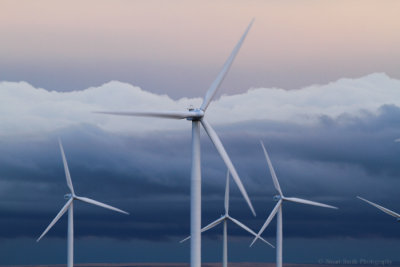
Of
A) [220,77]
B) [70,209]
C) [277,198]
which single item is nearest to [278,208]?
[277,198]

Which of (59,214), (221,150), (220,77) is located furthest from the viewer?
(59,214)

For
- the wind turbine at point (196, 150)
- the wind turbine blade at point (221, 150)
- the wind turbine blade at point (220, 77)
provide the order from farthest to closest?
1. the wind turbine blade at point (220, 77)
2. the wind turbine at point (196, 150)
3. the wind turbine blade at point (221, 150)

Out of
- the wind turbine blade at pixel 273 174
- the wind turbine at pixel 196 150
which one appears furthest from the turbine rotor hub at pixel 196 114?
the wind turbine blade at pixel 273 174

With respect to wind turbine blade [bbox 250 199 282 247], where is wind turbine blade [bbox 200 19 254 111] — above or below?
above

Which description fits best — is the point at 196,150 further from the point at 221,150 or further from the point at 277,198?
the point at 277,198

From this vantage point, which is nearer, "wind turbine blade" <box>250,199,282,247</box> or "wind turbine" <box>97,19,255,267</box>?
"wind turbine" <box>97,19,255,267</box>

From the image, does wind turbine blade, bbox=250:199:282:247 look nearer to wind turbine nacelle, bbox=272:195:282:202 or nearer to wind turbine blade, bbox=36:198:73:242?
wind turbine nacelle, bbox=272:195:282:202

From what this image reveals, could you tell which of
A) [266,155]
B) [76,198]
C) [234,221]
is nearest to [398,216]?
[266,155]

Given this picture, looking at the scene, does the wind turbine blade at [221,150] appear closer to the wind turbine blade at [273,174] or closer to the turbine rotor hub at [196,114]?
the turbine rotor hub at [196,114]

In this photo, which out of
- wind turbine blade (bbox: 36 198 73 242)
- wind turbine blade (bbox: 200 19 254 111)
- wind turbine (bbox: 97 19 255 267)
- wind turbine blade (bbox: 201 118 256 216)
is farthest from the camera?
wind turbine blade (bbox: 36 198 73 242)

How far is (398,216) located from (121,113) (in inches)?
1582

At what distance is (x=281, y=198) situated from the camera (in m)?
123

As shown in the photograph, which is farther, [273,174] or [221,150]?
[273,174]

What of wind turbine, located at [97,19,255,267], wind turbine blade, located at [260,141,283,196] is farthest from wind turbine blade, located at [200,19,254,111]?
wind turbine blade, located at [260,141,283,196]
